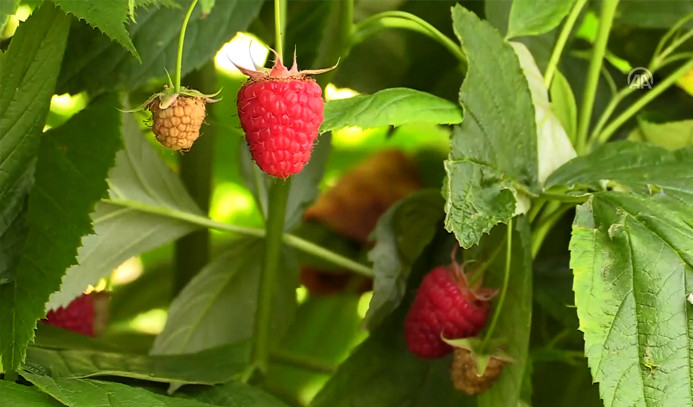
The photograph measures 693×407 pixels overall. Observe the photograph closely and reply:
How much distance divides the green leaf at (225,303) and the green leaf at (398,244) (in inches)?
4.1

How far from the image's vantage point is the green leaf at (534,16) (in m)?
0.61

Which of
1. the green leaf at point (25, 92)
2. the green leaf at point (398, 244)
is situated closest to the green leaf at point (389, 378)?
the green leaf at point (398, 244)

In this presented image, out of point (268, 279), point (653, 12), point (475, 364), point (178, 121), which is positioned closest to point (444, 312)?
point (475, 364)

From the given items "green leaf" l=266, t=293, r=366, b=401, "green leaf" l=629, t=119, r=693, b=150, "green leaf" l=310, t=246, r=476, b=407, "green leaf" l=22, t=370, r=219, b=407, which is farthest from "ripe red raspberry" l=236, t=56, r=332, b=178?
"green leaf" l=266, t=293, r=366, b=401

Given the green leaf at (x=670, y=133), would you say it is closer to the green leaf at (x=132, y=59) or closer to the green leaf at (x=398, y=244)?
the green leaf at (x=398, y=244)

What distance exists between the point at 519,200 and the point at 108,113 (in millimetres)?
267

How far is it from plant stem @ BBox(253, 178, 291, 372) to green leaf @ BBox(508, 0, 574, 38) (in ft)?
0.66

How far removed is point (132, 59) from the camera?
1.99 feet

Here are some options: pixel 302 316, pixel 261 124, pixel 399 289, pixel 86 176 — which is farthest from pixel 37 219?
pixel 302 316

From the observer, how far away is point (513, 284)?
0.58 metres

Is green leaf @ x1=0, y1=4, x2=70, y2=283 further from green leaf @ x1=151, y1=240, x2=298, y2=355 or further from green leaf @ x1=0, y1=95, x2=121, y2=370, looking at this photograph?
green leaf @ x1=151, y1=240, x2=298, y2=355

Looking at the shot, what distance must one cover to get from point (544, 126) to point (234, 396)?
29 cm

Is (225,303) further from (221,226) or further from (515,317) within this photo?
(515,317)

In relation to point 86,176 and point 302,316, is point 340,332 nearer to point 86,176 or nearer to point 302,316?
point 302,316
